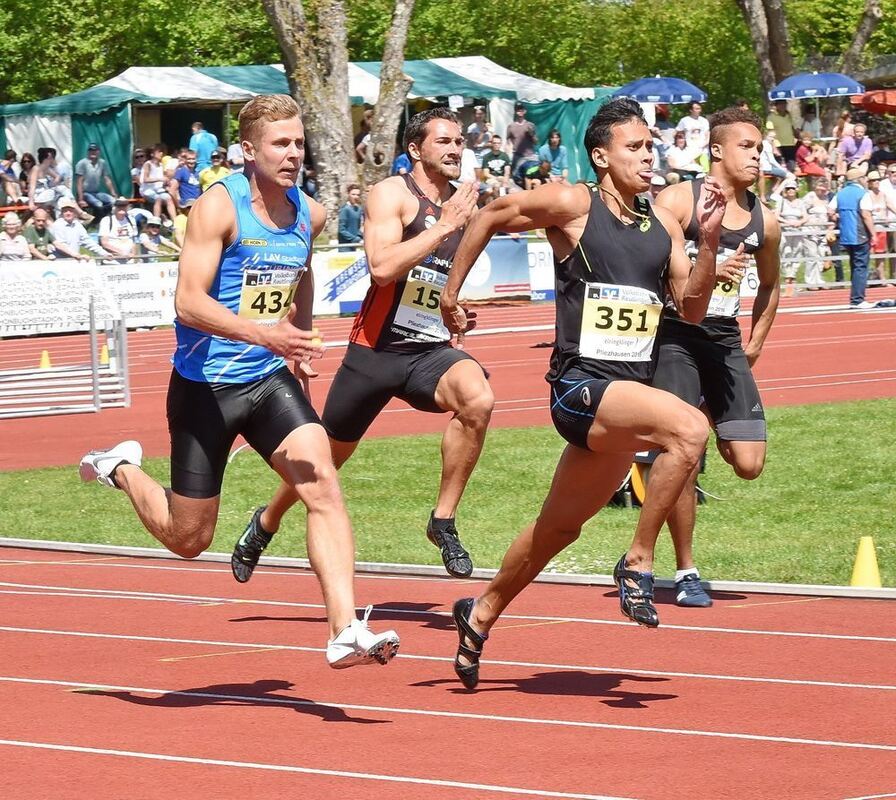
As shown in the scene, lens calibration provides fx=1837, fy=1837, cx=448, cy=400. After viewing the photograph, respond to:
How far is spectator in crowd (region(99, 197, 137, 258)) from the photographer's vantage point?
2675 centimetres

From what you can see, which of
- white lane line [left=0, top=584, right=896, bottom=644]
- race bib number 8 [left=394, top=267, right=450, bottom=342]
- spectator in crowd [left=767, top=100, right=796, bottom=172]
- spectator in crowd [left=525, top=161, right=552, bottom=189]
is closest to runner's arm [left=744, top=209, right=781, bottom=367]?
white lane line [left=0, top=584, right=896, bottom=644]

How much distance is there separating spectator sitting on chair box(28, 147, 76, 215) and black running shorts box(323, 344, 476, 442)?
21167 mm

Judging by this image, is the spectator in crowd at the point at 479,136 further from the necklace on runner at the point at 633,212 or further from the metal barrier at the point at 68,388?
the necklace on runner at the point at 633,212


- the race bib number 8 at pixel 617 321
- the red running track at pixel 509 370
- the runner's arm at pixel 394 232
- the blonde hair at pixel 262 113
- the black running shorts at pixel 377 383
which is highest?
the blonde hair at pixel 262 113

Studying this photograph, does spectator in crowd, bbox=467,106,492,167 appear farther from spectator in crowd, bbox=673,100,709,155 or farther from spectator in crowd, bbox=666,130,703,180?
spectator in crowd, bbox=673,100,709,155

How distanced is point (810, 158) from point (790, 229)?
6390 mm

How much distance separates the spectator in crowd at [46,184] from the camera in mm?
29781

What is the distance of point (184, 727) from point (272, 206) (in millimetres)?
1963

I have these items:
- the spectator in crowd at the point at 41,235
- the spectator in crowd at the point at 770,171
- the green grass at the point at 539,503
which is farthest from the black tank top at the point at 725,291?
the spectator in crowd at the point at 770,171

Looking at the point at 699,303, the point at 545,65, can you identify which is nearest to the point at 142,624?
the point at 699,303

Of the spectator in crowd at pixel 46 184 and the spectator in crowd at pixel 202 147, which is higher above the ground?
the spectator in crowd at pixel 202 147

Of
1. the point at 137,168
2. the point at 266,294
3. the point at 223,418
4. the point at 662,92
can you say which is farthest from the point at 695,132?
the point at 223,418

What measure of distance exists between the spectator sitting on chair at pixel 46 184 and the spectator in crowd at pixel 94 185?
532mm

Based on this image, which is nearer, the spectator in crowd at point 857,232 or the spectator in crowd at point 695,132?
the spectator in crowd at point 857,232
